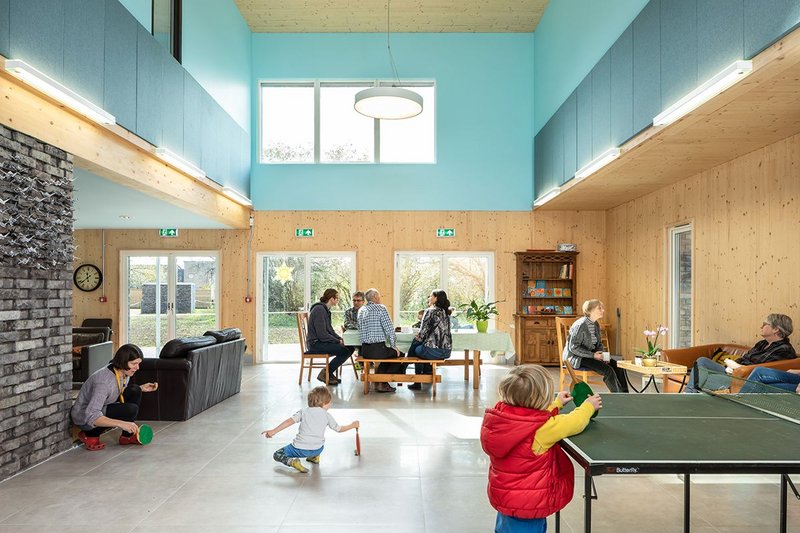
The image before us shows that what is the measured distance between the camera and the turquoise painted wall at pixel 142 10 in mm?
6555

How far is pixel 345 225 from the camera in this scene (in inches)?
431

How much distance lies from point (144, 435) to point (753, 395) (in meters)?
4.52

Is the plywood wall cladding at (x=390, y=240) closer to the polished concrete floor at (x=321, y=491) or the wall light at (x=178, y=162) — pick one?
the wall light at (x=178, y=162)

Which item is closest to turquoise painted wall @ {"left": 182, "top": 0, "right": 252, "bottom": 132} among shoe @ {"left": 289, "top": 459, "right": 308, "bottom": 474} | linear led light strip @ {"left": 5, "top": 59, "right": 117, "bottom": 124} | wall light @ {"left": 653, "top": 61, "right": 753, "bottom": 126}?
linear led light strip @ {"left": 5, "top": 59, "right": 117, "bottom": 124}

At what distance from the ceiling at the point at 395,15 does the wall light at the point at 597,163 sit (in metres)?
4.16

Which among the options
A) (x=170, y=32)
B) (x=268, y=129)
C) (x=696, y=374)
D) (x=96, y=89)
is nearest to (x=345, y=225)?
(x=268, y=129)

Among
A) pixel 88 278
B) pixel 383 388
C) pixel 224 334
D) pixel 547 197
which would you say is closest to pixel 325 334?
pixel 383 388

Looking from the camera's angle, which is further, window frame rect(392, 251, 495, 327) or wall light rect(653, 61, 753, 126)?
window frame rect(392, 251, 495, 327)

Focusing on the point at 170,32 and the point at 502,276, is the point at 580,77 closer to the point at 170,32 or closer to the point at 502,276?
the point at 502,276

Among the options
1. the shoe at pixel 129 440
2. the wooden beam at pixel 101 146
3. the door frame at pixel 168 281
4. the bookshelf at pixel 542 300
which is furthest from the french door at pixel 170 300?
the shoe at pixel 129 440

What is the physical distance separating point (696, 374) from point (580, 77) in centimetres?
486

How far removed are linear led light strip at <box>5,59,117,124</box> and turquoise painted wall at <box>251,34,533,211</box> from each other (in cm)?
601

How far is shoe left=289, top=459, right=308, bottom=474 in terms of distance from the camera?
13.5 ft

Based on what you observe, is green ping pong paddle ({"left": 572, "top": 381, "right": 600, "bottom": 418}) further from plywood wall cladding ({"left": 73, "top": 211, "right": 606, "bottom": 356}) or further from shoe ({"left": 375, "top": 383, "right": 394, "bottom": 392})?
plywood wall cladding ({"left": 73, "top": 211, "right": 606, "bottom": 356})
